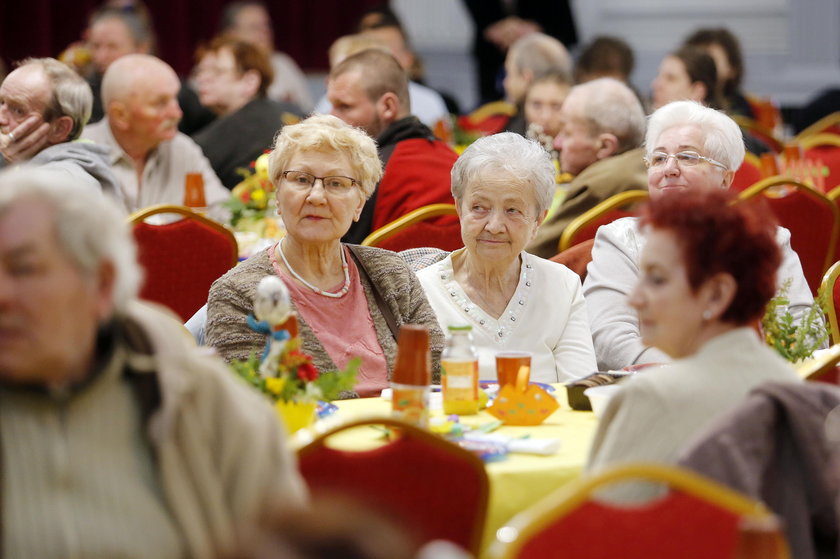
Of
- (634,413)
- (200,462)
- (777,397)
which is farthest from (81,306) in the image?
(777,397)

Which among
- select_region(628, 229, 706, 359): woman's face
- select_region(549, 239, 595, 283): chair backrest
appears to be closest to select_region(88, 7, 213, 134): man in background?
select_region(549, 239, 595, 283): chair backrest

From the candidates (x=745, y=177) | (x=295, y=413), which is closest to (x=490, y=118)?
(x=745, y=177)

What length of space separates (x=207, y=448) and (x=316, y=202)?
159 cm

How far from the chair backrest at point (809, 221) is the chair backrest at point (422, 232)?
49.0 inches

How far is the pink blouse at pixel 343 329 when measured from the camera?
3346 millimetres

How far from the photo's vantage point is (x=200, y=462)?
6.05 ft

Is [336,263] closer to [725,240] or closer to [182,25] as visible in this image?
[725,240]

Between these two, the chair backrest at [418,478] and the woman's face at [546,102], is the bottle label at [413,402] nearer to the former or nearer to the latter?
the chair backrest at [418,478]

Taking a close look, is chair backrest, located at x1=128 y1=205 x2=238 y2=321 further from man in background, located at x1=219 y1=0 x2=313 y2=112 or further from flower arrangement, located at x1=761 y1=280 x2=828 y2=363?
man in background, located at x1=219 y1=0 x2=313 y2=112

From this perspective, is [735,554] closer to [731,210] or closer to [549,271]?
[731,210]

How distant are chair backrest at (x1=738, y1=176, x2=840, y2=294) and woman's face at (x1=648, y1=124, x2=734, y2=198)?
1.02 metres

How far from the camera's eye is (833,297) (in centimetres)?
359

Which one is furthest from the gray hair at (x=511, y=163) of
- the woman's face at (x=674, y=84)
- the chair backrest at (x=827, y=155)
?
the woman's face at (x=674, y=84)

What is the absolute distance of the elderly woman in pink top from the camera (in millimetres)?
3385
